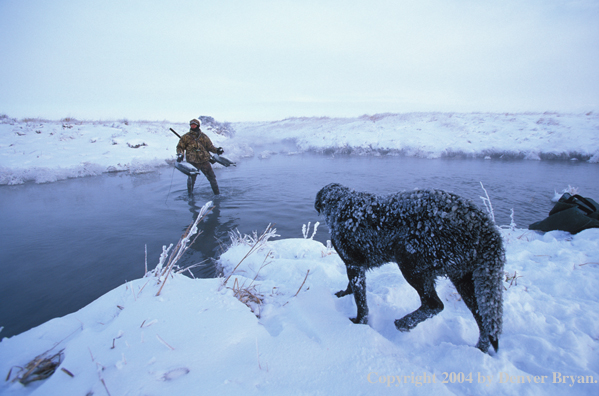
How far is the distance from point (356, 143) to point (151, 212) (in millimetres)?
16207

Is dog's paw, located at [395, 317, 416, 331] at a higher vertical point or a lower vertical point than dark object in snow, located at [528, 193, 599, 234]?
lower

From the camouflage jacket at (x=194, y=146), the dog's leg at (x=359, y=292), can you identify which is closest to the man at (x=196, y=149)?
Answer: the camouflage jacket at (x=194, y=146)

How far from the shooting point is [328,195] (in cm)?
239

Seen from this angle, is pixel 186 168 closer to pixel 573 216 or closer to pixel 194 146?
pixel 194 146

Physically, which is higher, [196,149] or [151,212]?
[196,149]

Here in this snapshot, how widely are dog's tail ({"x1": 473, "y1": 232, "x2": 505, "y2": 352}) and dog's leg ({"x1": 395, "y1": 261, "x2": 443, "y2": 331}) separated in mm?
306

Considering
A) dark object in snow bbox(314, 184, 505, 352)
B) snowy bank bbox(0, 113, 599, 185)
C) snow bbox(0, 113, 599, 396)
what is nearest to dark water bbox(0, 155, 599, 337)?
snowy bank bbox(0, 113, 599, 185)

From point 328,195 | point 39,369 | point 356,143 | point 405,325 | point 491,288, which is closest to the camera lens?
point 39,369

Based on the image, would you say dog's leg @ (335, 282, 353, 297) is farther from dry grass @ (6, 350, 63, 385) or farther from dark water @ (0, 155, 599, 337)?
dark water @ (0, 155, 599, 337)

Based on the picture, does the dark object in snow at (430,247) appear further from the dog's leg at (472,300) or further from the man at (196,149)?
the man at (196,149)

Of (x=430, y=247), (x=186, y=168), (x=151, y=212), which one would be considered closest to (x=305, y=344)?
(x=430, y=247)

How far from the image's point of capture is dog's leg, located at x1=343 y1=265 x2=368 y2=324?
6.91 feet

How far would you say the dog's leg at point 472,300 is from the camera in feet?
5.58

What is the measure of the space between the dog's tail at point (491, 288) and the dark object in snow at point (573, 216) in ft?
12.1
